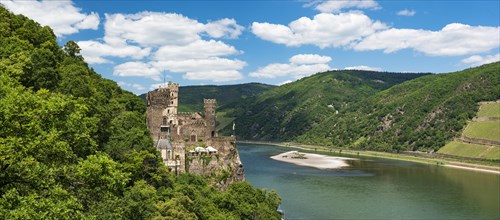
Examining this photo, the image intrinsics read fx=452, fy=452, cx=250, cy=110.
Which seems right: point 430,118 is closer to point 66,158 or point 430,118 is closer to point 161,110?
point 161,110

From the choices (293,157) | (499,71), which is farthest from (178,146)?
(499,71)

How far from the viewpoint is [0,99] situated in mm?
14797

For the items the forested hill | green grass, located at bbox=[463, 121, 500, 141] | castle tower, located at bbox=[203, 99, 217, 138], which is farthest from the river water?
green grass, located at bbox=[463, 121, 500, 141]

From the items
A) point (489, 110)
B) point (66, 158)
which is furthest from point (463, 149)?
point (66, 158)

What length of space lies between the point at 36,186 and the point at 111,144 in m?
19.8

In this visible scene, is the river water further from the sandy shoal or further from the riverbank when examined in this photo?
the riverbank

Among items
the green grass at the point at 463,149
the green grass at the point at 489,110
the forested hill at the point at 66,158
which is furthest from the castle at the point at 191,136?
the green grass at the point at 489,110

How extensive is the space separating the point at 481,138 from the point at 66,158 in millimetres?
143289

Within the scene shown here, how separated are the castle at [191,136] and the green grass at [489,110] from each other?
396ft

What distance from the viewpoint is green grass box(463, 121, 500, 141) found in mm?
134625

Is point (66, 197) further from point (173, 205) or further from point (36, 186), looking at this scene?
point (173, 205)

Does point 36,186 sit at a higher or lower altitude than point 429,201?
higher

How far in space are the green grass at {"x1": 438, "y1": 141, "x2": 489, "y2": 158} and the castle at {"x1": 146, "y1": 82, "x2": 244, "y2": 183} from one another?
311ft

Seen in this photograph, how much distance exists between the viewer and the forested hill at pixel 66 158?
1421cm
